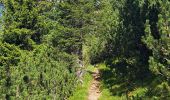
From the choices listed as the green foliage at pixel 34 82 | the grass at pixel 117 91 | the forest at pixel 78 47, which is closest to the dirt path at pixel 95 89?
the forest at pixel 78 47

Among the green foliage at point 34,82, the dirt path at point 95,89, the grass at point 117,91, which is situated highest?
the green foliage at point 34,82

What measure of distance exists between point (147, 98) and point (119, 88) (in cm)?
986

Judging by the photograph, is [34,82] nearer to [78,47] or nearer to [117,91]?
[117,91]

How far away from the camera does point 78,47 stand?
48.2 metres

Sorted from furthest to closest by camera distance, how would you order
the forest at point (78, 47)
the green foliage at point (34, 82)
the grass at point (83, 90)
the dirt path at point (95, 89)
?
1. the dirt path at point (95, 89)
2. the grass at point (83, 90)
3. the forest at point (78, 47)
4. the green foliage at point (34, 82)

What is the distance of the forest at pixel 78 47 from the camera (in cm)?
2547

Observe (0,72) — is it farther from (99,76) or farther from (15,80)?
(99,76)

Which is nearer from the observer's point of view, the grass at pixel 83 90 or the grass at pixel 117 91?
the grass at pixel 117 91

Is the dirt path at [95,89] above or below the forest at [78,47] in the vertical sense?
below

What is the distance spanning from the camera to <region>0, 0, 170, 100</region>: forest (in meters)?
25.5

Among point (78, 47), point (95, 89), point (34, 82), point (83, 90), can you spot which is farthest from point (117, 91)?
point (34, 82)

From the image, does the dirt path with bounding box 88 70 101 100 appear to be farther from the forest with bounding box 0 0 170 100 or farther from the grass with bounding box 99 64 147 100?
the grass with bounding box 99 64 147 100

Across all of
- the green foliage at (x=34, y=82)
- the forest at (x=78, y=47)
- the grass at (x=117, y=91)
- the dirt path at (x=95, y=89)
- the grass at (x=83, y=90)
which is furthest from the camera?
the dirt path at (x=95, y=89)

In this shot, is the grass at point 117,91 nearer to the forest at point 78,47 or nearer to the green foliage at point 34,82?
the forest at point 78,47
